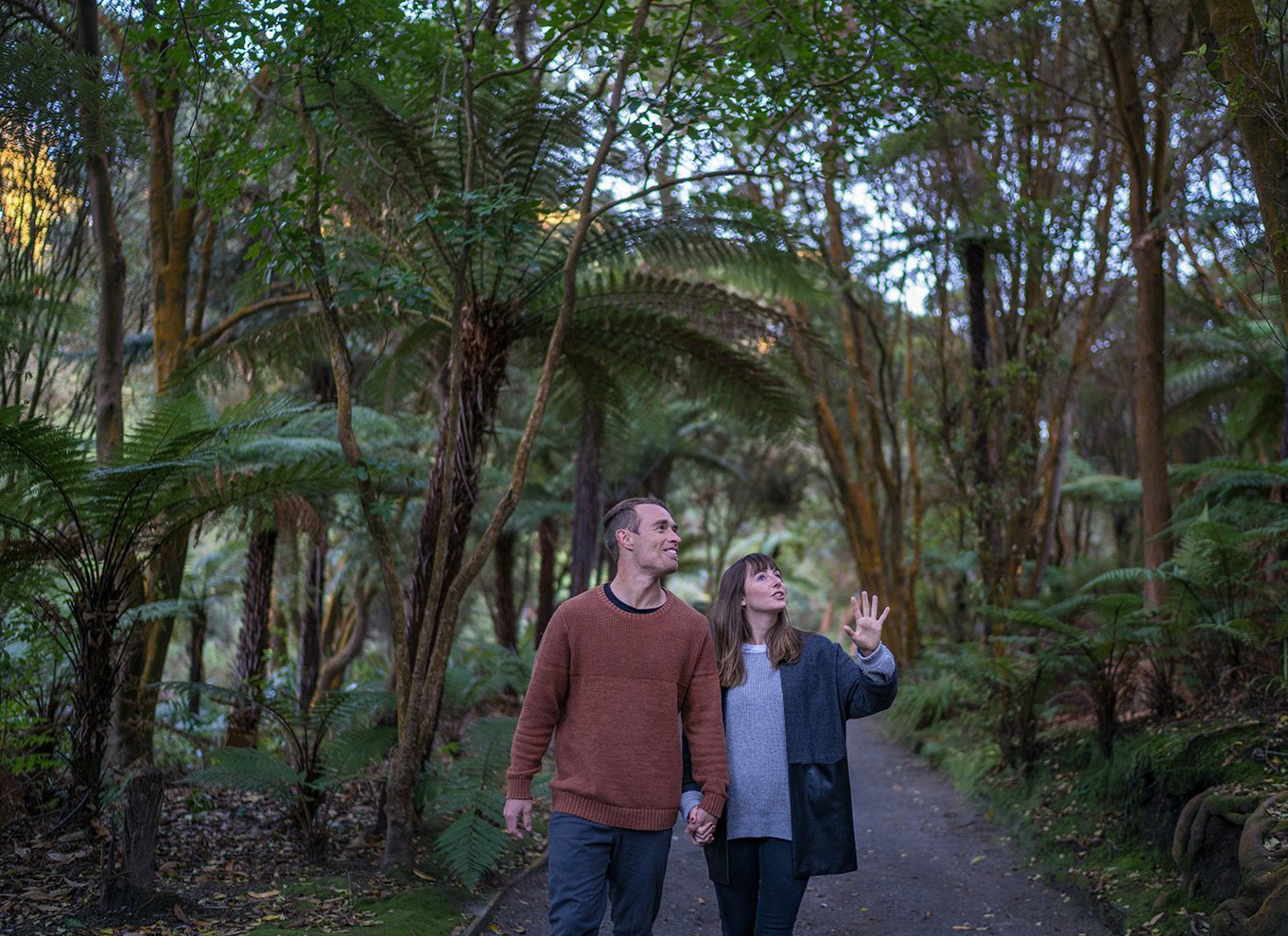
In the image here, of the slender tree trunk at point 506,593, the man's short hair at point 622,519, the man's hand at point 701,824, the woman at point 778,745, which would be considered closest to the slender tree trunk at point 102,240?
the man's short hair at point 622,519

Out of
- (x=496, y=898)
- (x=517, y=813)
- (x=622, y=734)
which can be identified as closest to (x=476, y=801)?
(x=496, y=898)

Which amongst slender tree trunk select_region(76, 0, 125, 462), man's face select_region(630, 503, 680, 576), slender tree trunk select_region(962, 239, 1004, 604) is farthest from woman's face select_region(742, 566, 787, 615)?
slender tree trunk select_region(962, 239, 1004, 604)

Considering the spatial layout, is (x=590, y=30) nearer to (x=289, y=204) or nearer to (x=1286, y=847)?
(x=289, y=204)

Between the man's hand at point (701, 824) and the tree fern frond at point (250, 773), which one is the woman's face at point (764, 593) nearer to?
the man's hand at point (701, 824)

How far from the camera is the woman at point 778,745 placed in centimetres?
328

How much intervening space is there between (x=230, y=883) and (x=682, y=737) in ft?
A: 9.44

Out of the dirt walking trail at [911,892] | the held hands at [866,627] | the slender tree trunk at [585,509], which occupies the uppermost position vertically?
the slender tree trunk at [585,509]

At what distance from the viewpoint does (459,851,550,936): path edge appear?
4836 millimetres

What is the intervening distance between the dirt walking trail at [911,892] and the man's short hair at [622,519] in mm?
2552

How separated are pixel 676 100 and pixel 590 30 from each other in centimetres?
69

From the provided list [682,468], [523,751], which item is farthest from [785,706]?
[682,468]

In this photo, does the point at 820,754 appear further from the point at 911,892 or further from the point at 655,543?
the point at 911,892

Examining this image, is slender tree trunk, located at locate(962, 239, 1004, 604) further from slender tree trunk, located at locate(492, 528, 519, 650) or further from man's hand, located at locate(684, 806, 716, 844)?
slender tree trunk, located at locate(492, 528, 519, 650)

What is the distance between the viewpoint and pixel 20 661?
5.59m
